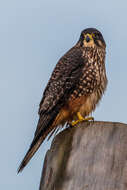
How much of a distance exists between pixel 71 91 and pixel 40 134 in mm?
742

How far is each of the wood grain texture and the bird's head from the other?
321 centimetres

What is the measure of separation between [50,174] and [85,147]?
0.96ft

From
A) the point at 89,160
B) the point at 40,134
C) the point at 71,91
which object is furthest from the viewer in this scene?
the point at 71,91

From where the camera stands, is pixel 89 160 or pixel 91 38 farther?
pixel 91 38

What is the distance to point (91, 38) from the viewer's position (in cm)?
589

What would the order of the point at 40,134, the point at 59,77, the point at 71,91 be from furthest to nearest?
the point at 59,77 → the point at 71,91 → the point at 40,134

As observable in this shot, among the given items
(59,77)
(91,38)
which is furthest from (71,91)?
(91,38)

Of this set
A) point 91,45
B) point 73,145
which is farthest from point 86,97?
point 73,145

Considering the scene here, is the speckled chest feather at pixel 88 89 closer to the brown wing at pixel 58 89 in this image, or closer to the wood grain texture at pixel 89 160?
the brown wing at pixel 58 89

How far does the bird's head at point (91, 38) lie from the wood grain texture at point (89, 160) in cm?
321

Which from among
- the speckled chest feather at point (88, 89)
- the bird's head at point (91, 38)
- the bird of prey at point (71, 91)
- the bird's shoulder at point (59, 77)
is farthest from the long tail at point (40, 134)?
the bird's head at point (91, 38)

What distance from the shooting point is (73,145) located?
8.64 ft

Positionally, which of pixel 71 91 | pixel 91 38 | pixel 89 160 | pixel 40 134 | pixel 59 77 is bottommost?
pixel 89 160

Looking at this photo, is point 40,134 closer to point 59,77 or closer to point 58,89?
point 58,89
